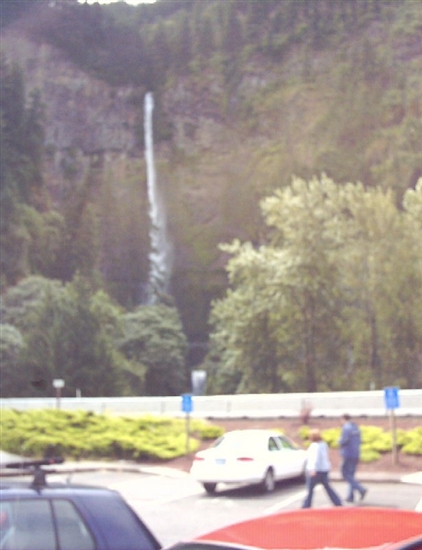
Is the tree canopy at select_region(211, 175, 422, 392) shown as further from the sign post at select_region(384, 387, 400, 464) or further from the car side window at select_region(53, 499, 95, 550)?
the car side window at select_region(53, 499, 95, 550)

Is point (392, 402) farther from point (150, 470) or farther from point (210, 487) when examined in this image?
point (150, 470)

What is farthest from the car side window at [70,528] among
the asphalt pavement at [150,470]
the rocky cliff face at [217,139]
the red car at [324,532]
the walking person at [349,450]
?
the rocky cliff face at [217,139]

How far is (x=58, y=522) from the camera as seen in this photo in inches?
125

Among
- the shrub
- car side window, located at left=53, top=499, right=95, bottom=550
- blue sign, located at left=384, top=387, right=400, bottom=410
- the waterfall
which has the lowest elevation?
the shrub

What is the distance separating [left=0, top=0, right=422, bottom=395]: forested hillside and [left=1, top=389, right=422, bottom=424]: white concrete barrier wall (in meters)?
1.15

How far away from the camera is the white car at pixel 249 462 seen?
28.0ft

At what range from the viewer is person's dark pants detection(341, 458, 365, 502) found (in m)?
7.51

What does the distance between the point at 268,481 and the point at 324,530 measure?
6462 mm

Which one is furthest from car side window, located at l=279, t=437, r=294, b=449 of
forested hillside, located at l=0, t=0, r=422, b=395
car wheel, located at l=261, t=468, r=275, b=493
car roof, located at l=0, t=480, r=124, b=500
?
car roof, located at l=0, t=480, r=124, b=500

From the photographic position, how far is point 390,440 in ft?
26.6

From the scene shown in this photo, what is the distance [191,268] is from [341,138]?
17.8 ft

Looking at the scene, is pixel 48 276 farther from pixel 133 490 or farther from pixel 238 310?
pixel 133 490

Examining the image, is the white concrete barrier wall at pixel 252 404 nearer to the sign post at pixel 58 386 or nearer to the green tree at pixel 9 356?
the sign post at pixel 58 386

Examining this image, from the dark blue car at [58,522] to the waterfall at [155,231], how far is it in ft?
53.5
